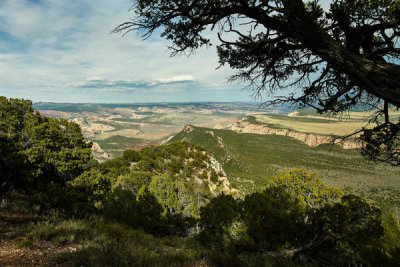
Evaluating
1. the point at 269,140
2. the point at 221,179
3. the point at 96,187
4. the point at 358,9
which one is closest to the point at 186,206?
the point at 96,187

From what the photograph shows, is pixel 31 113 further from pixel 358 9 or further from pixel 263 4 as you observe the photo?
pixel 358 9

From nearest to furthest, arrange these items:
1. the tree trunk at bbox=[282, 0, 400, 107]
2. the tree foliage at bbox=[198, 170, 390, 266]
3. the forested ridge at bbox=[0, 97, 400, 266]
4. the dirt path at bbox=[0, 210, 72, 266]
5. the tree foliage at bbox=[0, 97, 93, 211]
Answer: the tree trunk at bbox=[282, 0, 400, 107]
the dirt path at bbox=[0, 210, 72, 266]
the forested ridge at bbox=[0, 97, 400, 266]
the tree foliage at bbox=[198, 170, 390, 266]
the tree foliage at bbox=[0, 97, 93, 211]

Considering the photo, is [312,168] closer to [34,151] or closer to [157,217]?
[157,217]

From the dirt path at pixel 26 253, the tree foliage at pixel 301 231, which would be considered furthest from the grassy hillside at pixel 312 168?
the dirt path at pixel 26 253

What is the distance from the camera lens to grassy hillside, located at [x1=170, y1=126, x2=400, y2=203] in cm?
7031

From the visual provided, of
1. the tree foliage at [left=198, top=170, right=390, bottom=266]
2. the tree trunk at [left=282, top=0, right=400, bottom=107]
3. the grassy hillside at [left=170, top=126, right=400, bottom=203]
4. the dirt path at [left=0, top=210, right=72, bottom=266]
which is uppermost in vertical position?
the tree trunk at [left=282, top=0, right=400, bottom=107]

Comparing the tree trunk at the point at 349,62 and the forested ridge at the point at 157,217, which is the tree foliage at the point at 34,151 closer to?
the forested ridge at the point at 157,217

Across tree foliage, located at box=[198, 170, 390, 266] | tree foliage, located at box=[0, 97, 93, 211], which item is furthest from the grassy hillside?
tree foliage, located at box=[198, 170, 390, 266]

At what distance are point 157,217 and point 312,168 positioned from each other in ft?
347

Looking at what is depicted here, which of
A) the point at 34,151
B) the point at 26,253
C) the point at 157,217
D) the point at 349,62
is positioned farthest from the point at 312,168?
the point at 26,253

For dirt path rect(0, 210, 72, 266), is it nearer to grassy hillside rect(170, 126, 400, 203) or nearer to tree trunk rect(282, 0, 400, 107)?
tree trunk rect(282, 0, 400, 107)

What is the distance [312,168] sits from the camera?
9800 centimetres

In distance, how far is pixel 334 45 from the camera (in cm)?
306

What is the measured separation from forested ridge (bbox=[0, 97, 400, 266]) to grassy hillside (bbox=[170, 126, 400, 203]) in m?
40.1
